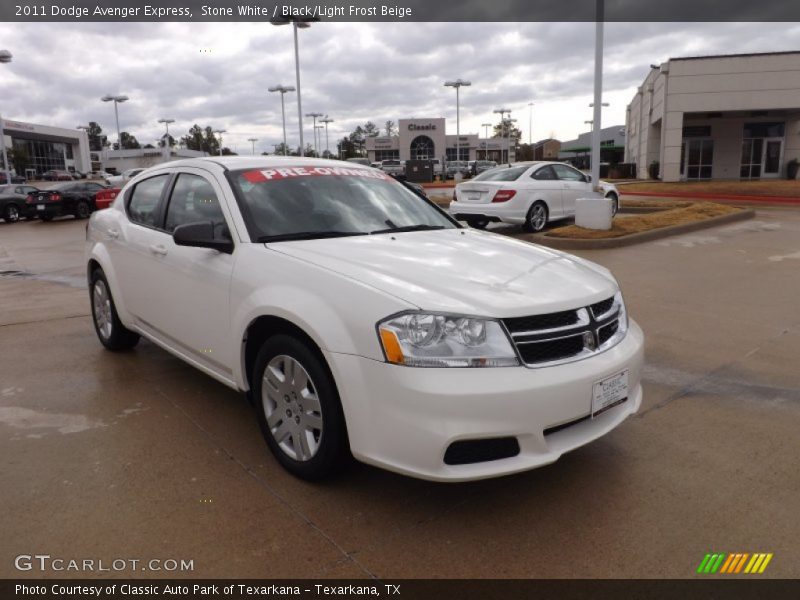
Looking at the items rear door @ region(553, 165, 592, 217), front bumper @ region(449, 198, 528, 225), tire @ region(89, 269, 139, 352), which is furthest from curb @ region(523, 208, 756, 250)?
tire @ region(89, 269, 139, 352)

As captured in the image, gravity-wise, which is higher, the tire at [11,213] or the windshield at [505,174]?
the windshield at [505,174]

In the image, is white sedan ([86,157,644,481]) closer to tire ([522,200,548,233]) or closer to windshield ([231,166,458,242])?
windshield ([231,166,458,242])

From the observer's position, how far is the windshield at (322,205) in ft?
12.2

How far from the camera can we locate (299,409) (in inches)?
123

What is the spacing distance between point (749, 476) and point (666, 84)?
3276 cm

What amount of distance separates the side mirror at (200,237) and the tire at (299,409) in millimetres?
694

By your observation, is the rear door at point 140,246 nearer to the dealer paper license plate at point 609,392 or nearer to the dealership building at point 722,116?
the dealer paper license plate at point 609,392

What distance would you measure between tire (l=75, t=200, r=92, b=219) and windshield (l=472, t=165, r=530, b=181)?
18.0m

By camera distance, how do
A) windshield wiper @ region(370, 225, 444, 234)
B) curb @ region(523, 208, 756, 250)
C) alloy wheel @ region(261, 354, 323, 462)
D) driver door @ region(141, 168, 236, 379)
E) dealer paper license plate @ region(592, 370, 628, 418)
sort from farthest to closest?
curb @ region(523, 208, 756, 250) → windshield wiper @ region(370, 225, 444, 234) → driver door @ region(141, 168, 236, 379) → alloy wheel @ region(261, 354, 323, 462) → dealer paper license plate @ region(592, 370, 628, 418)

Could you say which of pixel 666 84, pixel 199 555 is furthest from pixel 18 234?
pixel 666 84

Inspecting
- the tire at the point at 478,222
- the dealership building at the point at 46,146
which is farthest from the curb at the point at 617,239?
the dealership building at the point at 46,146

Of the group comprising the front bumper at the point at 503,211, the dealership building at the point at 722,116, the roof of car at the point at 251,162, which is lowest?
the front bumper at the point at 503,211

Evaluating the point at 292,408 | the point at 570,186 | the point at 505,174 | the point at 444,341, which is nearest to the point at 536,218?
the point at 505,174

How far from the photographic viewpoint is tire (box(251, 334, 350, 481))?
2.92 meters
